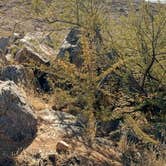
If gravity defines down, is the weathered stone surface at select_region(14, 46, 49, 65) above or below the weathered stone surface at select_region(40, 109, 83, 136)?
above

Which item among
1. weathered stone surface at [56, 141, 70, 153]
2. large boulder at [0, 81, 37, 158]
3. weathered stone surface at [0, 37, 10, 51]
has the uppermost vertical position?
large boulder at [0, 81, 37, 158]

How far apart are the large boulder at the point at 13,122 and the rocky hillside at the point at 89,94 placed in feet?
0.04

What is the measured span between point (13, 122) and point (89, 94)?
4.40 ft

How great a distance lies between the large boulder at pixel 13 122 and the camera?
251 inches

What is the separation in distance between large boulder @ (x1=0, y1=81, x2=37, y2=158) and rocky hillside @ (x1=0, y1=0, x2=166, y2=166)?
13 millimetres

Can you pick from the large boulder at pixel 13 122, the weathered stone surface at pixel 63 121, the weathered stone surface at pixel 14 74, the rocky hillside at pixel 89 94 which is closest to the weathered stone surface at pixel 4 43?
the rocky hillside at pixel 89 94

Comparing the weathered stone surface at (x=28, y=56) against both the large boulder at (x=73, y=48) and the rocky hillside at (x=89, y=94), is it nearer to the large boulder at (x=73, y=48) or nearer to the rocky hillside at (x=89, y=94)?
the rocky hillside at (x=89, y=94)

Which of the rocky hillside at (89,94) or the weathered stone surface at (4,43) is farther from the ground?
the rocky hillside at (89,94)

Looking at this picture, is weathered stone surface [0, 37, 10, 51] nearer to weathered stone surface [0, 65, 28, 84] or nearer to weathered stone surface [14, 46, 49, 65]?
weathered stone surface [14, 46, 49, 65]

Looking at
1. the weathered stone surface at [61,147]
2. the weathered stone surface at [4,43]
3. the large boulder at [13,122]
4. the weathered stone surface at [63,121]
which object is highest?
the large boulder at [13,122]

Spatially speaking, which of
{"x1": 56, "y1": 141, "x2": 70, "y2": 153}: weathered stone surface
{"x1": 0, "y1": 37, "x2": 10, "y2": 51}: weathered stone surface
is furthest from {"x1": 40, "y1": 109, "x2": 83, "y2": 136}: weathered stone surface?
{"x1": 0, "y1": 37, "x2": 10, "y2": 51}: weathered stone surface

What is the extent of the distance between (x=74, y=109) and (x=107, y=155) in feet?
4.31

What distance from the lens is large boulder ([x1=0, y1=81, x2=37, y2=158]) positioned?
6.38m

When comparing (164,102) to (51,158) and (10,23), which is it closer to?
(51,158)
